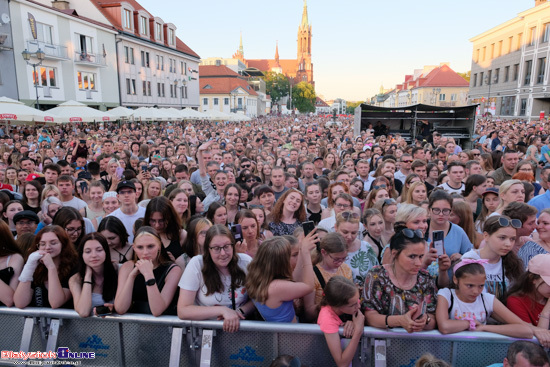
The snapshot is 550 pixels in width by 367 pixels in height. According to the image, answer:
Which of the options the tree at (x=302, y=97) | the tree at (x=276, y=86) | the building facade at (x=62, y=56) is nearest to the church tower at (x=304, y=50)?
the tree at (x=302, y=97)

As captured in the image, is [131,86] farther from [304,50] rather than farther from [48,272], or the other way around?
[304,50]

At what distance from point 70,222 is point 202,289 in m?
2.06

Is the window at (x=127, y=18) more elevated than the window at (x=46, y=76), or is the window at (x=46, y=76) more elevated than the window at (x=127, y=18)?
the window at (x=127, y=18)

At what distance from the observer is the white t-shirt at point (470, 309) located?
2719 mm

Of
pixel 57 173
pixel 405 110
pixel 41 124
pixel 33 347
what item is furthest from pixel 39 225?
pixel 41 124

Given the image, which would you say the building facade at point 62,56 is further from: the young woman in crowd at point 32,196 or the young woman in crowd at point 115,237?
the young woman in crowd at point 115,237

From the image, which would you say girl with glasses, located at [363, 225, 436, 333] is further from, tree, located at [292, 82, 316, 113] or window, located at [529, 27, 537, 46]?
tree, located at [292, 82, 316, 113]

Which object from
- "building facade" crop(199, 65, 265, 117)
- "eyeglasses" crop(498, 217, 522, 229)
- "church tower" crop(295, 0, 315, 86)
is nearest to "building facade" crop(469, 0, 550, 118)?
"eyeglasses" crop(498, 217, 522, 229)

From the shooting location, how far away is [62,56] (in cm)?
2609

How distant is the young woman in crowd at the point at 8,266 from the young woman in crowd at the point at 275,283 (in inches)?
82.9

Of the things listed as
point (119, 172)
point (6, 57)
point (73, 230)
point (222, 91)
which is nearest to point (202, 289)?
point (73, 230)

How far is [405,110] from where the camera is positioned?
18.9 metres

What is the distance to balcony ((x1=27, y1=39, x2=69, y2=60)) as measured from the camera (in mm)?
23284

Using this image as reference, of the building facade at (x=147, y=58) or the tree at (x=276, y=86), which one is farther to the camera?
the tree at (x=276, y=86)
